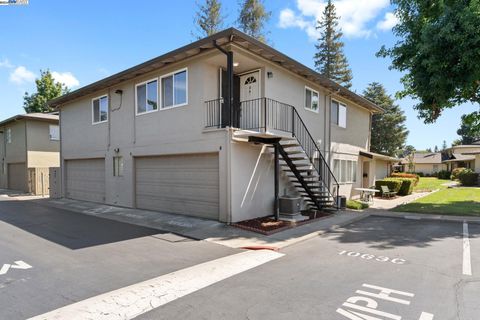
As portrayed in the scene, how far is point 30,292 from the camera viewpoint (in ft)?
15.0

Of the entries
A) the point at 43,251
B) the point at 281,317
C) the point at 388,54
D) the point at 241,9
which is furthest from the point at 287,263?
the point at 241,9

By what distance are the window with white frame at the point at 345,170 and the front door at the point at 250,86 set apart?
6878 mm

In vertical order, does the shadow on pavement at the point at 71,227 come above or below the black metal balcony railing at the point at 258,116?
below

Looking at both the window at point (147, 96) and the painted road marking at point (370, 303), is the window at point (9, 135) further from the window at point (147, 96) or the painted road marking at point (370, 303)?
the painted road marking at point (370, 303)

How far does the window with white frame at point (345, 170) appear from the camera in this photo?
15922 millimetres

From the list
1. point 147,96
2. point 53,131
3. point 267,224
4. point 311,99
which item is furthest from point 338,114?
point 53,131

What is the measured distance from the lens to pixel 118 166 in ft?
45.5

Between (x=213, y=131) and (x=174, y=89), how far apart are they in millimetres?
2812

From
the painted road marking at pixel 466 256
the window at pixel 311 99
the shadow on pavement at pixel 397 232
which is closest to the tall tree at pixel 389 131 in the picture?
the window at pixel 311 99

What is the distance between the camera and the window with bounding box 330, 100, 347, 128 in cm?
1553

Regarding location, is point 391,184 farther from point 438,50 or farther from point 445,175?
point 445,175

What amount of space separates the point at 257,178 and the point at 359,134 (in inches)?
433

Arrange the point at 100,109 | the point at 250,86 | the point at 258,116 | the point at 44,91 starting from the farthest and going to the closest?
the point at 44,91
the point at 100,109
the point at 250,86
the point at 258,116

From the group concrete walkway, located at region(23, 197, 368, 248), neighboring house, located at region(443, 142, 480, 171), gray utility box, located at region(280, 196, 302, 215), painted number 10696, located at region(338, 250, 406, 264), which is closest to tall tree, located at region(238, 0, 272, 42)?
concrete walkway, located at region(23, 197, 368, 248)
